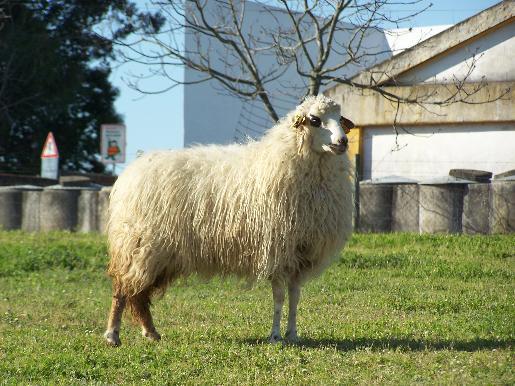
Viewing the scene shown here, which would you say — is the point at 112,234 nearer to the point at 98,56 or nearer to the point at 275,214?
the point at 275,214

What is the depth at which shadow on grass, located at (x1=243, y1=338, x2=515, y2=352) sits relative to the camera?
7215 millimetres

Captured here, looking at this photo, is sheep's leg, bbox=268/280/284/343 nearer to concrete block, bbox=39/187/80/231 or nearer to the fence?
the fence

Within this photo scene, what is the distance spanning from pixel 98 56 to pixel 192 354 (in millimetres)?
24150

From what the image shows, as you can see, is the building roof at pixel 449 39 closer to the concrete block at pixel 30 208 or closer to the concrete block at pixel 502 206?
the concrete block at pixel 502 206

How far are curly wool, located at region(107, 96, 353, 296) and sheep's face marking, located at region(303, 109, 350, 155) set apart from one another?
0.05m

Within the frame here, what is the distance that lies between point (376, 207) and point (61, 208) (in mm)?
6766

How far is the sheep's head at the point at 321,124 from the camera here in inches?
304

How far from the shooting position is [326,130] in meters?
7.87

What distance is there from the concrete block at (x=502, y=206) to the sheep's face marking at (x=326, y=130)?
664cm

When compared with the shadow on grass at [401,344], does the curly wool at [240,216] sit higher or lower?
higher

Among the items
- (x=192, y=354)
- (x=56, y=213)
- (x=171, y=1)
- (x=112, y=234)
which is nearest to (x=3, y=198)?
(x=56, y=213)

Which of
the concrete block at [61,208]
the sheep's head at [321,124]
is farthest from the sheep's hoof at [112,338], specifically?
the concrete block at [61,208]

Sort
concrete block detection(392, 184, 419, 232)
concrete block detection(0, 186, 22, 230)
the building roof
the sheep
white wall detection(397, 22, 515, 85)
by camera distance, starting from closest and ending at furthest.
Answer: the sheep
concrete block detection(392, 184, 419, 232)
the building roof
white wall detection(397, 22, 515, 85)
concrete block detection(0, 186, 22, 230)

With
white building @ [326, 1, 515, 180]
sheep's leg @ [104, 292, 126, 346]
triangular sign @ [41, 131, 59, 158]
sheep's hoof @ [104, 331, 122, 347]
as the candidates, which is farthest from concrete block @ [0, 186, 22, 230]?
sheep's hoof @ [104, 331, 122, 347]
